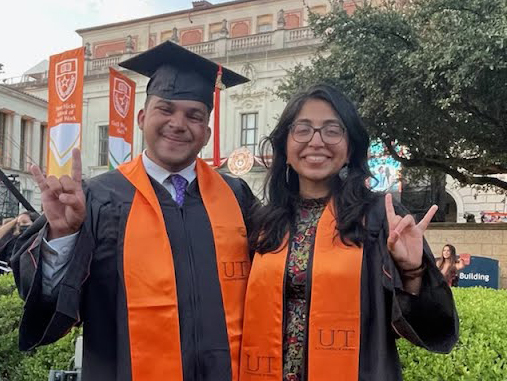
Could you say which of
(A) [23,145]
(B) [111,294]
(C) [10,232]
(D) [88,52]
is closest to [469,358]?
(B) [111,294]

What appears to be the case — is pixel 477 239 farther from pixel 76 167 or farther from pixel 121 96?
pixel 76 167

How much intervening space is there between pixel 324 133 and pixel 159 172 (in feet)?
2.14

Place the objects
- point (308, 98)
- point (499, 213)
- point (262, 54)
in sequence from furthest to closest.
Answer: point (262, 54) → point (499, 213) → point (308, 98)

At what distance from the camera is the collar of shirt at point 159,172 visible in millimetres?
2195

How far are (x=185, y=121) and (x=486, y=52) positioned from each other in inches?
225

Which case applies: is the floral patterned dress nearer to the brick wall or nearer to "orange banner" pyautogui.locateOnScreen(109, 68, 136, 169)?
"orange banner" pyautogui.locateOnScreen(109, 68, 136, 169)

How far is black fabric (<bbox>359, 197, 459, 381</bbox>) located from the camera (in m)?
1.89

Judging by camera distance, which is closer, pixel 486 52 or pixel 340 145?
pixel 340 145

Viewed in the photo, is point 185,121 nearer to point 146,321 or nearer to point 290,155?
point 290,155

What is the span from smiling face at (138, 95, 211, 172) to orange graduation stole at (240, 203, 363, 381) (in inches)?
19.9

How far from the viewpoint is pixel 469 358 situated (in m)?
2.88

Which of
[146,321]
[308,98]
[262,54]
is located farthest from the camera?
[262,54]

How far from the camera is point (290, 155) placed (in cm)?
228

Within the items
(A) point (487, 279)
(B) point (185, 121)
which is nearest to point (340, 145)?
(B) point (185, 121)
